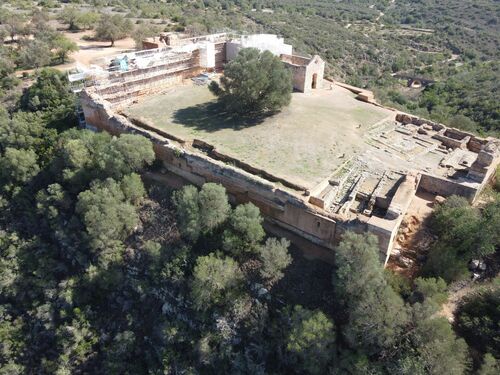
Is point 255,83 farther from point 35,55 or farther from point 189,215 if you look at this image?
point 35,55

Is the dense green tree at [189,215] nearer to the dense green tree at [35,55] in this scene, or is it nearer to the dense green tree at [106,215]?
the dense green tree at [106,215]

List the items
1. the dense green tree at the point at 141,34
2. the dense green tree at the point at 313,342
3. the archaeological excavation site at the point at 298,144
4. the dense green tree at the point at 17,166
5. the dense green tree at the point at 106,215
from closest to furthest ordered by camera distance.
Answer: the dense green tree at the point at 313,342 → the archaeological excavation site at the point at 298,144 → the dense green tree at the point at 106,215 → the dense green tree at the point at 17,166 → the dense green tree at the point at 141,34

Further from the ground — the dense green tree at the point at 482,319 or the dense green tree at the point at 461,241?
the dense green tree at the point at 461,241

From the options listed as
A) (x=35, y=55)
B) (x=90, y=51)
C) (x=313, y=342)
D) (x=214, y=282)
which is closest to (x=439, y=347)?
(x=313, y=342)

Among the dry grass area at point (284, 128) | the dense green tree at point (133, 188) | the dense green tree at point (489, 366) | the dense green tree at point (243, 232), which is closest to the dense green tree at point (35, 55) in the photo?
the dry grass area at point (284, 128)

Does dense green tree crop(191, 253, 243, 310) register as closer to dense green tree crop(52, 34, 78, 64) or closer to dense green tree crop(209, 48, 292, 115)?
dense green tree crop(209, 48, 292, 115)

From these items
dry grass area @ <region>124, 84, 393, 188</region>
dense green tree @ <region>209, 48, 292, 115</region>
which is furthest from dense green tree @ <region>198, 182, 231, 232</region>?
dense green tree @ <region>209, 48, 292, 115</region>
